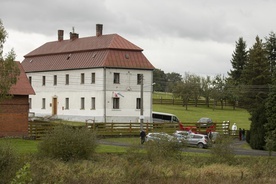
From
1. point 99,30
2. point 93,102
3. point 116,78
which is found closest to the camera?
point 116,78

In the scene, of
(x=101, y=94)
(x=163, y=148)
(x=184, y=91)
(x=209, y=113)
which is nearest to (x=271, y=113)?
(x=163, y=148)

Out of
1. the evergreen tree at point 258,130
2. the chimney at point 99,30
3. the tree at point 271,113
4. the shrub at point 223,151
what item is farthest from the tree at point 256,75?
the shrub at point 223,151

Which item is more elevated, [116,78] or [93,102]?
[116,78]

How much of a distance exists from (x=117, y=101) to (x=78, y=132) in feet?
90.3

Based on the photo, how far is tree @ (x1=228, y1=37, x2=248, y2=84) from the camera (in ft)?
315

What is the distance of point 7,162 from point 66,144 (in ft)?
20.8

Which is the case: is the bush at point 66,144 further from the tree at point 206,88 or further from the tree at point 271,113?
the tree at point 206,88

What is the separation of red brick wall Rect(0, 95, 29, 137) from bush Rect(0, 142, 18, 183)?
54.1ft

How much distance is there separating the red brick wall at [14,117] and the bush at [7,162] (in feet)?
54.1

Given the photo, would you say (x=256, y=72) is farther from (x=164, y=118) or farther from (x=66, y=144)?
(x=66, y=144)

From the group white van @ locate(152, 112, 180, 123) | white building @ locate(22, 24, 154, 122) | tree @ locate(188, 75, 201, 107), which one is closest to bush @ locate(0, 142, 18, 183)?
white building @ locate(22, 24, 154, 122)

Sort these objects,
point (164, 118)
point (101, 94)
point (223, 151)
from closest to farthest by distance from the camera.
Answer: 1. point (223, 151)
2. point (101, 94)
3. point (164, 118)

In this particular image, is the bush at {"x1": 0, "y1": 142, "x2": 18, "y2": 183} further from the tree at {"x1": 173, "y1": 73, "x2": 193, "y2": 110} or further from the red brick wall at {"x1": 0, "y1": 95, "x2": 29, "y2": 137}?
the tree at {"x1": 173, "y1": 73, "x2": 193, "y2": 110}

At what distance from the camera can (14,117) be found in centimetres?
4356
